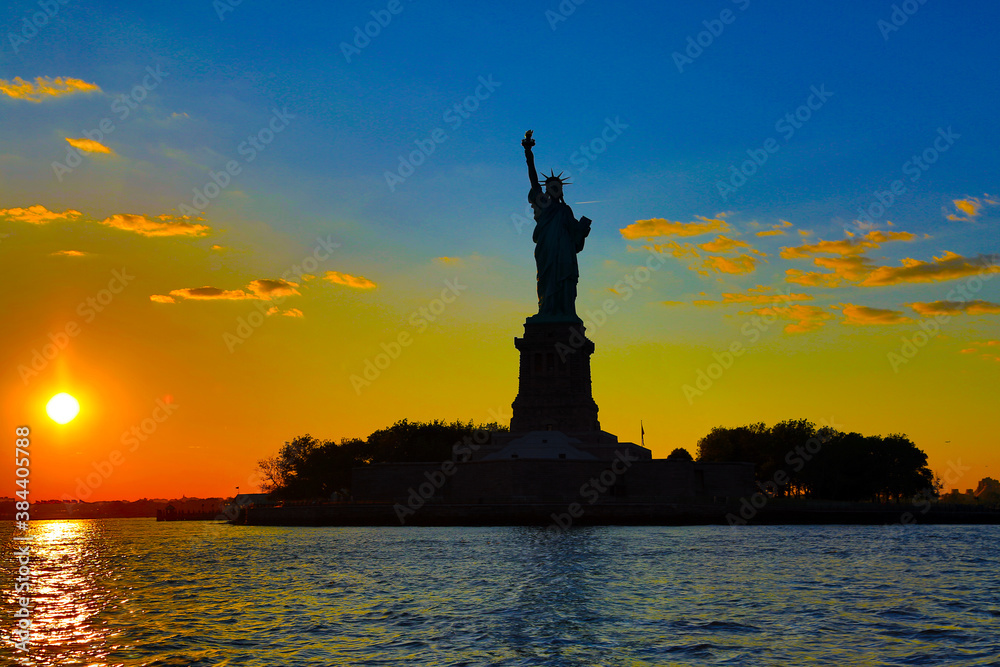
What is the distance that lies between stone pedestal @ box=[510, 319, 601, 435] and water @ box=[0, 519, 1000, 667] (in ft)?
112

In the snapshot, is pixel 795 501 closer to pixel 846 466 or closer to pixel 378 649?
pixel 846 466

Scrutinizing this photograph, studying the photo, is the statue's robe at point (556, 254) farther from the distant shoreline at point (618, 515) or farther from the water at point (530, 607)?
the water at point (530, 607)

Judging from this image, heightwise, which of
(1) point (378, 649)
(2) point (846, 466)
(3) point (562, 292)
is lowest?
(1) point (378, 649)

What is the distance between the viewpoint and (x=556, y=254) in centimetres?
9162

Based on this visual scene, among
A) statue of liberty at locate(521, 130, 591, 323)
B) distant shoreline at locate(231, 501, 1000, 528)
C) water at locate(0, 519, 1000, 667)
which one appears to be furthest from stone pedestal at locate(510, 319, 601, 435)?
water at locate(0, 519, 1000, 667)

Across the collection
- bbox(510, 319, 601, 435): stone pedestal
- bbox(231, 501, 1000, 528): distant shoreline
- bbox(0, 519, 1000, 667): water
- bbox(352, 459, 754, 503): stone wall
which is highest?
bbox(510, 319, 601, 435): stone pedestal

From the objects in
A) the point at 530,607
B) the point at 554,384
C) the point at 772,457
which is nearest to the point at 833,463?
the point at 772,457

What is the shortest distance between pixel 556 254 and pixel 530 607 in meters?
66.2

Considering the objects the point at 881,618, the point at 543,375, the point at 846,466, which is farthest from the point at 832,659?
the point at 846,466

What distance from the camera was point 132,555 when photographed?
5881cm

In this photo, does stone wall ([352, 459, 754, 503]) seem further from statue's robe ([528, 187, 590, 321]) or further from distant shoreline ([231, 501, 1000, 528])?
statue's robe ([528, 187, 590, 321])

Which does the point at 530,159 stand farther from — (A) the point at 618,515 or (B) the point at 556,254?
(A) the point at 618,515

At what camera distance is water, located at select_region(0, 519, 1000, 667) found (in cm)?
2061

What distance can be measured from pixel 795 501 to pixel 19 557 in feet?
210
